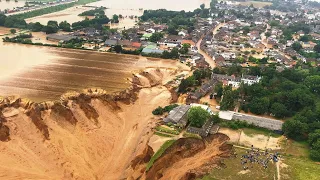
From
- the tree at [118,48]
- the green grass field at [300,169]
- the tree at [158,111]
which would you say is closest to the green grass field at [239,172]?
the green grass field at [300,169]

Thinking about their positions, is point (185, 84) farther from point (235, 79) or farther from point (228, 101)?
point (235, 79)

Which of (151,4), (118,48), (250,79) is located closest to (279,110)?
(250,79)

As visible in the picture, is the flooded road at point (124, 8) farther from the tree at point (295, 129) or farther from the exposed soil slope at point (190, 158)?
the tree at point (295, 129)

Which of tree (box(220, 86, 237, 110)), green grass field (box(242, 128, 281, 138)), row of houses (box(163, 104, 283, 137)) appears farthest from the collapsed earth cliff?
tree (box(220, 86, 237, 110))

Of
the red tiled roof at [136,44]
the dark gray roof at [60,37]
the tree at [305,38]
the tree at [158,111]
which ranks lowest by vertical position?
the tree at [305,38]

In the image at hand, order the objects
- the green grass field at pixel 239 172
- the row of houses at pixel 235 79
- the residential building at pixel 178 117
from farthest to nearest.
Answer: the row of houses at pixel 235 79, the residential building at pixel 178 117, the green grass field at pixel 239 172

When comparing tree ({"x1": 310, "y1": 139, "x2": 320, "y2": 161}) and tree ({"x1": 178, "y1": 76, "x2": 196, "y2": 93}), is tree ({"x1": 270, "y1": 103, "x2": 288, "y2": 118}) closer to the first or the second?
tree ({"x1": 310, "y1": 139, "x2": 320, "y2": 161})

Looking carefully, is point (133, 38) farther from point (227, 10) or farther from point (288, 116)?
point (227, 10)
